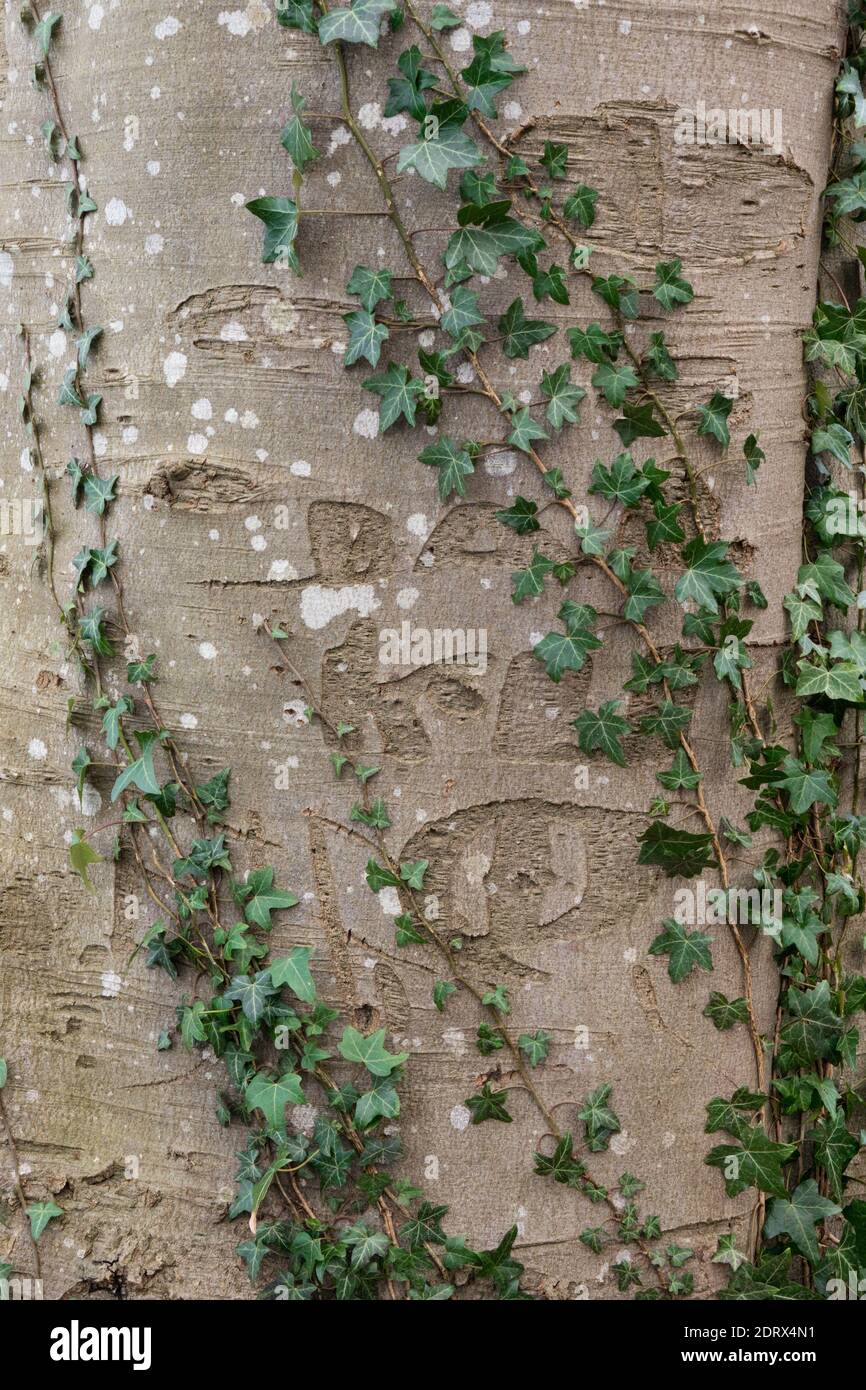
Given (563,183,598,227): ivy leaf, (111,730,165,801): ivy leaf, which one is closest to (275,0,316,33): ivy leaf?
(563,183,598,227): ivy leaf

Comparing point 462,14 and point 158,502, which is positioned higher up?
point 462,14

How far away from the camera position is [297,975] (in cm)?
168

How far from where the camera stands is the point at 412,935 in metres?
1.69

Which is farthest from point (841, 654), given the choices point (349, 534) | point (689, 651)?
point (349, 534)

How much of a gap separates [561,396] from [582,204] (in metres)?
0.31

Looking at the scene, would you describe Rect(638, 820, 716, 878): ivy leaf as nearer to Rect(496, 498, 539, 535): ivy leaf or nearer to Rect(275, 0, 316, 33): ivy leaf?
Rect(496, 498, 539, 535): ivy leaf

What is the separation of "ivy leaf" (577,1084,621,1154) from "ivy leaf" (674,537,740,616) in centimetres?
85

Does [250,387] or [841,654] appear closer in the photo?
[250,387]

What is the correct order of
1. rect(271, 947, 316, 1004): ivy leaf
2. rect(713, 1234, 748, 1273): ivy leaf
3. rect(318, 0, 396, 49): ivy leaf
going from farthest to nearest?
rect(713, 1234, 748, 1273): ivy leaf
rect(271, 947, 316, 1004): ivy leaf
rect(318, 0, 396, 49): ivy leaf

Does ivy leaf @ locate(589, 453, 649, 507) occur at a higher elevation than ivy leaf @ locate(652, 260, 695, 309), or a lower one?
lower

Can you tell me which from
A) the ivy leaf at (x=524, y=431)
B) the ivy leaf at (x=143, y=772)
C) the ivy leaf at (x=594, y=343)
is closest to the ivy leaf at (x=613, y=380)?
the ivy leaf at (x=594, y=343)

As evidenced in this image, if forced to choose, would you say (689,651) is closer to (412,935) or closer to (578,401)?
(578,401)

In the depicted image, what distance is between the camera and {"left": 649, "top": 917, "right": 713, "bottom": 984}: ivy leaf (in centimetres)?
176

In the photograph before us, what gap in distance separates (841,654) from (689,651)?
324 millimetres
